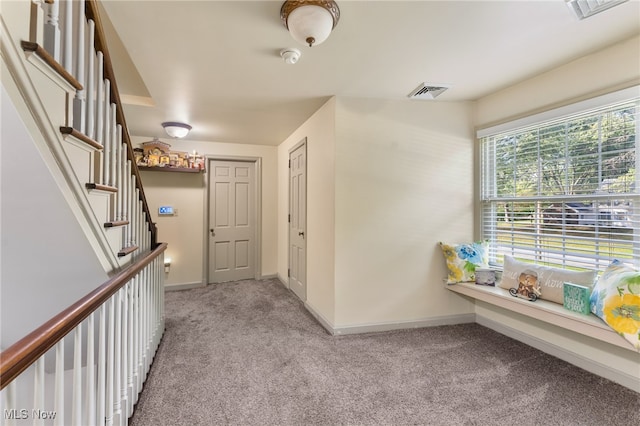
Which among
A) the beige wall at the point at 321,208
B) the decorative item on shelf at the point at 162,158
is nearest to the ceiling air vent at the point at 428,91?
the beige wall at the point at 321,208

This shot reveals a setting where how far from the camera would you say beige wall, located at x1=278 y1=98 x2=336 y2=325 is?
2852 millimetres

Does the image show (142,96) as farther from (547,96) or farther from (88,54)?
(547,96)

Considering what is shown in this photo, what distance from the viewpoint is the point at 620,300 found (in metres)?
1.81

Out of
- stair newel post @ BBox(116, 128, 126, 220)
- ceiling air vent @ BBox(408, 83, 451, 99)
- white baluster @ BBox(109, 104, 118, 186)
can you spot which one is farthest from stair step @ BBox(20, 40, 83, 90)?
ceiling air vent @ BBox(408, 83, 451, 99)

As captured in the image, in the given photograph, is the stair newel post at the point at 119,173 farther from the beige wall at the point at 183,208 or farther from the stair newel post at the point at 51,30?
the beige wall at the point at 183,208

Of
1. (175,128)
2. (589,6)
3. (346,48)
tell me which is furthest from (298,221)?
(589,6)

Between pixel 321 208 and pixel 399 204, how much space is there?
2.72 ft

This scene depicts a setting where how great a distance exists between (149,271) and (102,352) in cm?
100

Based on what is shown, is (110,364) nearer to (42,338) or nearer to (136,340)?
(136,340)

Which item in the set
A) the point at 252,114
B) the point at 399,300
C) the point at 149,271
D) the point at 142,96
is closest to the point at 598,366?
the point at 399,300

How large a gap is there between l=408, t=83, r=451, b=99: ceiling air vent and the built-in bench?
1.91 metres

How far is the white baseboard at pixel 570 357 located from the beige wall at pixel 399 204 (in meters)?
0.37

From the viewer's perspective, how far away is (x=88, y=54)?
1.44 m

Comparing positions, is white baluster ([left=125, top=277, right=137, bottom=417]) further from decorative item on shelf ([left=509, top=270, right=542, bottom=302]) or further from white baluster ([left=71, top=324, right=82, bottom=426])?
decorative item on shelf ([left=509, top=270, right=542, bottom=302])
